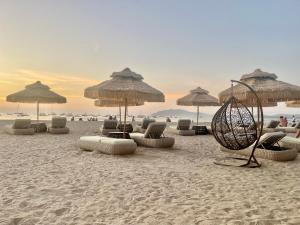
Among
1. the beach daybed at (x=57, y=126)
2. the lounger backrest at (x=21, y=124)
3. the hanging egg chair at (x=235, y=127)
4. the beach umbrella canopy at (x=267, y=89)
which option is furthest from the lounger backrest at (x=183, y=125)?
the lounger backrest at (x=21, y=124)

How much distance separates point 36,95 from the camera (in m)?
14.6

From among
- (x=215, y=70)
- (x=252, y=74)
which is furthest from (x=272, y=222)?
(x=215, y=70)

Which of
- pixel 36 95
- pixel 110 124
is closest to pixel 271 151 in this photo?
pixel 110 124

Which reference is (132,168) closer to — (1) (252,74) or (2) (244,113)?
(2) (244,113)

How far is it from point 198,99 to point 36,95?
26.1 ft

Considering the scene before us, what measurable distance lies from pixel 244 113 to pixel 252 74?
4248mm

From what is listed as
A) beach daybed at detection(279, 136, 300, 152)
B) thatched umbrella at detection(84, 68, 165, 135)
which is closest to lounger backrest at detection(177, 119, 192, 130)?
thatched umbrella at detection(84, 68, 165, 135)

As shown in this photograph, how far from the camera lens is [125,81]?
10.5 meters

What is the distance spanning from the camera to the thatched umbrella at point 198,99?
1619cm

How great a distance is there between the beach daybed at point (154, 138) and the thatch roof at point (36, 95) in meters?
7.10

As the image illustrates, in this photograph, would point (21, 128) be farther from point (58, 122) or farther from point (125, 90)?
point (125, 90)

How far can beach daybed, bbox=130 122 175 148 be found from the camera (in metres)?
9.01

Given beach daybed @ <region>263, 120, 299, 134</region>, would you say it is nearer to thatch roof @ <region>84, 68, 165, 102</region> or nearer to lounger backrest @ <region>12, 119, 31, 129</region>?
thatch roof @ <region>84, 68, 165, 102</region>

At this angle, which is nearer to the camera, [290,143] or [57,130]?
[290,143]
